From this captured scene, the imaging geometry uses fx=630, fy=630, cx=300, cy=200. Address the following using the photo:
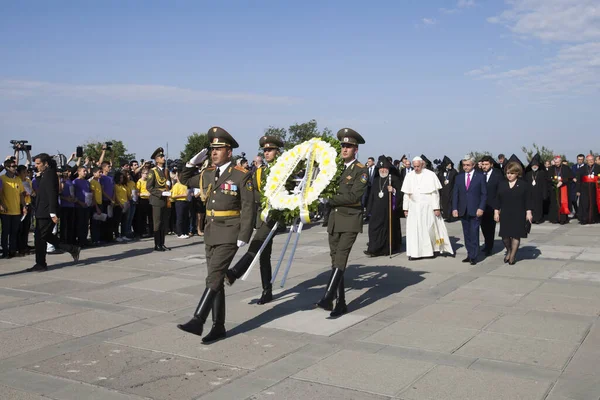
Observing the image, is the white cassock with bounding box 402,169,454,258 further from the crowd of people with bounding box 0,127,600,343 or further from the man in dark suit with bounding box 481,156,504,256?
the man in dark suit with bounding box 481,156,504,256

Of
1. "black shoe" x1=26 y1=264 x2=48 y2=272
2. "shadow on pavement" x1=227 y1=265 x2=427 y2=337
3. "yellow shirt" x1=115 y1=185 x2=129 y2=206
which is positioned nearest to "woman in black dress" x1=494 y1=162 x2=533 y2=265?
"shadow on pavement" x1=227 y1=265 x2=427 y2=337

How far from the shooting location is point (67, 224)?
45.8ft

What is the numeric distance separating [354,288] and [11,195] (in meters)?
7.10

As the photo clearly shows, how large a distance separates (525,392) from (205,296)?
3102 millimetres

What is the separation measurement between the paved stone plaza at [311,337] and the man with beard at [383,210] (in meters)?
1.56

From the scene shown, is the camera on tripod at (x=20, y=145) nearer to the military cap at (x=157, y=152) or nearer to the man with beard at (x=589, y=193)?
the military cap at (x=157, y=152)

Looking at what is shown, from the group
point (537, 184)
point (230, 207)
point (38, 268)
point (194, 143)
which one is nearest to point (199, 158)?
point (230, 207)

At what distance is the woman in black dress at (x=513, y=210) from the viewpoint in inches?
457

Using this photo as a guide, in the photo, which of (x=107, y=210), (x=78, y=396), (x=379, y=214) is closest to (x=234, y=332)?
(x=78, y=396)

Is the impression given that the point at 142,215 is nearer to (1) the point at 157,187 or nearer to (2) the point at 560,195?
(1) the point at 157,187

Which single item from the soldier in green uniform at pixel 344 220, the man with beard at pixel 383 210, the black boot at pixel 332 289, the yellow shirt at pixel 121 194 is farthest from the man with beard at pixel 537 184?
the black boot at pixel 332 289

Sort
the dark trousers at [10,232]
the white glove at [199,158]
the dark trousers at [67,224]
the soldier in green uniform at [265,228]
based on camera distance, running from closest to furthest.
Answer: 1. the white glove at [199,158]
2. the soldier in green uniform at [265,228]
3. the dark trousers at [10,232]
4. the dark trousers at [67,224]

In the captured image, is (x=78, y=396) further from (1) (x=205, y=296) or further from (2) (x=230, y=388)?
(1) (x=205, y=296)

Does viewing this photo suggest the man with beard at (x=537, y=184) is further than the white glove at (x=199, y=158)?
Yes
